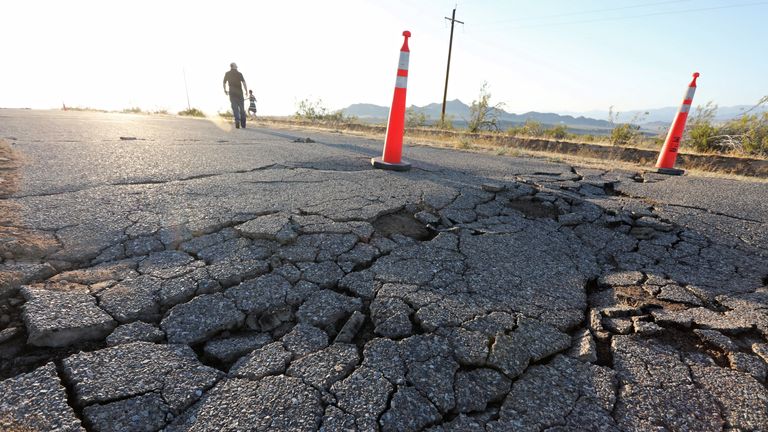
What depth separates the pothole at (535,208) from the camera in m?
3.14

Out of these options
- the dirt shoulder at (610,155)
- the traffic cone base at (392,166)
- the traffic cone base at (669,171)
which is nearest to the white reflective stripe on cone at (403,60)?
the traffic cone base at (392,166)

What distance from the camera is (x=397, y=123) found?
434 cm

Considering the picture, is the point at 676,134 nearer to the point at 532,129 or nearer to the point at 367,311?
the point at 367,311

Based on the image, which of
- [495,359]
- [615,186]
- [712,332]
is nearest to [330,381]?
[495,359]

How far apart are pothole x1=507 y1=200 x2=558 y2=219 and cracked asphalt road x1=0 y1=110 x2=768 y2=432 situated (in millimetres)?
43

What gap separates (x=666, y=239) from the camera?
2715 mm

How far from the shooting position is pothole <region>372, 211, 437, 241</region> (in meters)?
2.60

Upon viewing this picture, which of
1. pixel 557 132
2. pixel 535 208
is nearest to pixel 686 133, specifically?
pixel 557 132

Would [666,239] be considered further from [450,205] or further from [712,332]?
[450,205]

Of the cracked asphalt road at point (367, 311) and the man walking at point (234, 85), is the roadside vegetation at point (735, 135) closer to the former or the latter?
the cracked asphalt road at point (367, 311)

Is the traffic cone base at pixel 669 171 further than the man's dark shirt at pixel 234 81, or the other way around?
the man's dark shirt at pixel 234 81

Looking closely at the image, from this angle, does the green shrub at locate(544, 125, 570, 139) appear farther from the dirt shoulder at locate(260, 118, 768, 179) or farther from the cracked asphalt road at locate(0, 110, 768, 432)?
the cracked asphalt road at locate(0, 110, 768, 432)

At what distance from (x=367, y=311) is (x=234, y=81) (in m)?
8.28

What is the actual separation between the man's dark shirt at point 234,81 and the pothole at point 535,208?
739 cm
